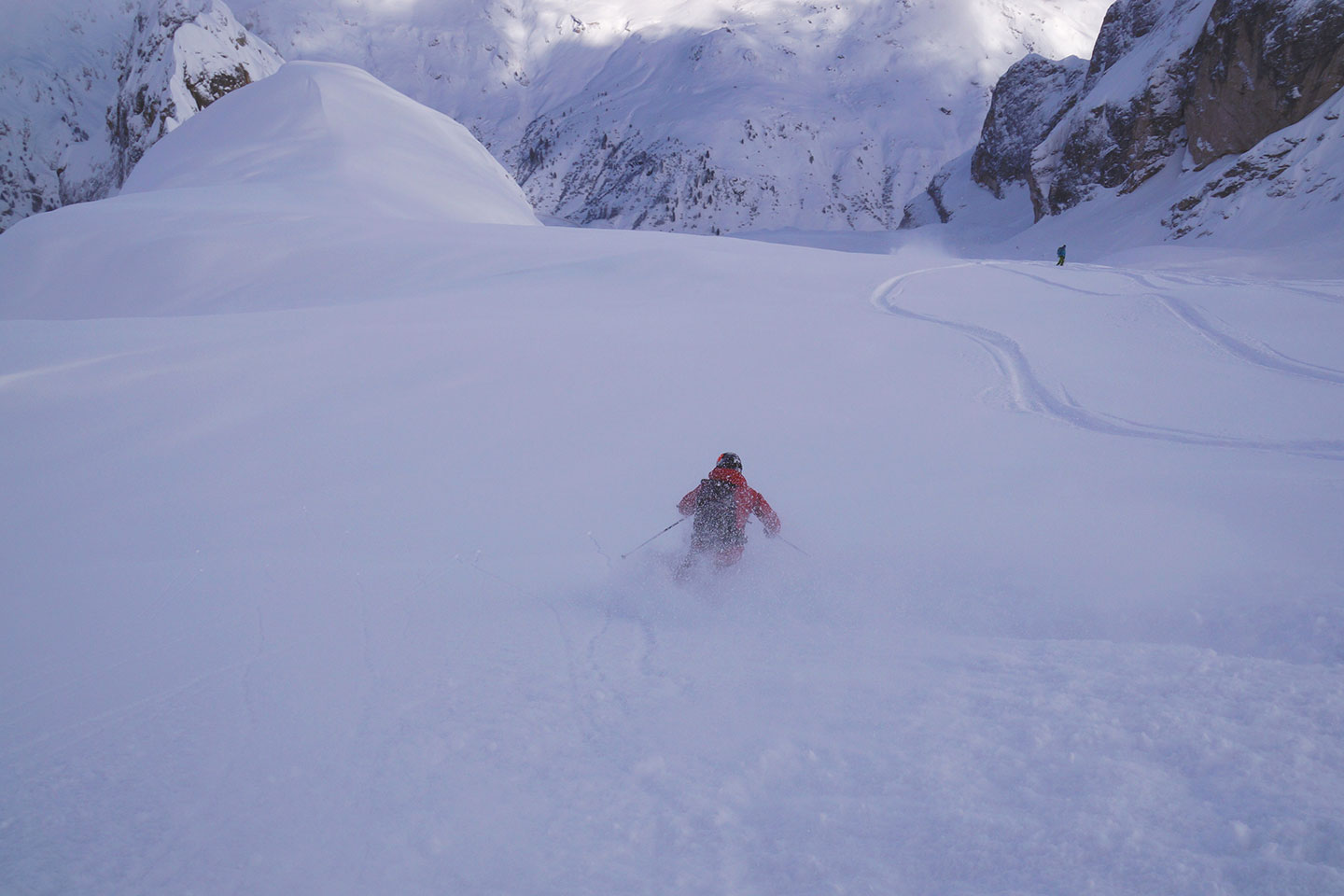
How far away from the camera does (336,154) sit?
946 inches

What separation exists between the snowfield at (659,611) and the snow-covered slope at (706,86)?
103515 mm

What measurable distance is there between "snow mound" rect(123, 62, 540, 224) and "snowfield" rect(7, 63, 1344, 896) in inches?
586

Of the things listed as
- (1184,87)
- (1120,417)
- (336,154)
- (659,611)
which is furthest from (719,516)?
(1184,87)

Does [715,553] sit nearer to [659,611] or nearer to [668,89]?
[659,611]

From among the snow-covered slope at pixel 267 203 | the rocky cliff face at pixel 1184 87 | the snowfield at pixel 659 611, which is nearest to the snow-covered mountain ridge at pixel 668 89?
the rocky cliff face at pixel 1184 87

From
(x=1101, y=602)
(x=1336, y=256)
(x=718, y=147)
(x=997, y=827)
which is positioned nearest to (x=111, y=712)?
Answer: (x=997, y=827)

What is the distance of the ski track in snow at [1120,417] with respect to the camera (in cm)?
568

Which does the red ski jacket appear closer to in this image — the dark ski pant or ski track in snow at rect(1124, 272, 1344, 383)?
the dark ski pant

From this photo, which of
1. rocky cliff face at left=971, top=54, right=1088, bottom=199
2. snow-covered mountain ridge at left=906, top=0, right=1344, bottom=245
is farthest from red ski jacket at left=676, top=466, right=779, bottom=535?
Answer: rocky cliff face at left=971, top=54, right=1088, bottom=199

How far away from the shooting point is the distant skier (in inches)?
176

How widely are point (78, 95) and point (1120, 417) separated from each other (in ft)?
513

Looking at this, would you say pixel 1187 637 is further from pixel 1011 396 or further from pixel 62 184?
pixel 62 184

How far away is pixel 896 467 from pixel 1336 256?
3065 centimetres

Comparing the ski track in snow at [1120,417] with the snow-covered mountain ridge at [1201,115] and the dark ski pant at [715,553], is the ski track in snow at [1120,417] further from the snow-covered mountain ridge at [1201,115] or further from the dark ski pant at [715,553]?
the snow-covered mountain ridge at [1201,115]
